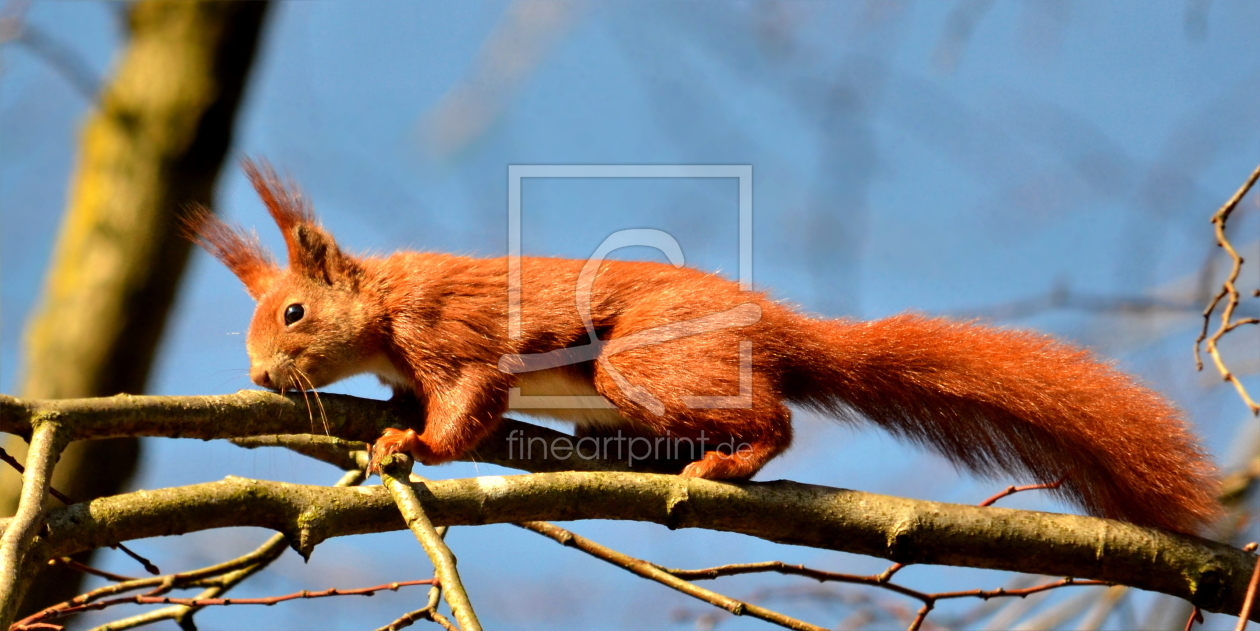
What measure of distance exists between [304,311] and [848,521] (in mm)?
2061

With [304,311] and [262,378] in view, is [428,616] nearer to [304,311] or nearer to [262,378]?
[262,378]

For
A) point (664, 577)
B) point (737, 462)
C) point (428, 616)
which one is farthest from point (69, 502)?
point (737, 462)

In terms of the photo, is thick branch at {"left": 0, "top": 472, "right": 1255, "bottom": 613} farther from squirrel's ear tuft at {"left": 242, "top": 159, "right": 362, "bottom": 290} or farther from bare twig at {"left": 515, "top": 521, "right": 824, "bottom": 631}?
squirrel's ear tuft at {"left": 242, "top": 159, "right": 362, "bottom": 290}

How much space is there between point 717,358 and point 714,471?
49 centimetres

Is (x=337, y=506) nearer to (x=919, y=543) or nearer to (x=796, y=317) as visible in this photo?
(x=919, y=543)

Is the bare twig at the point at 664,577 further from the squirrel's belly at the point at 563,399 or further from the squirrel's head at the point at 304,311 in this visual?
the squirrel's head at the point at 304,311

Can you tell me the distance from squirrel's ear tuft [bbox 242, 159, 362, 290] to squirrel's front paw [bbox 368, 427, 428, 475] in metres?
0.84

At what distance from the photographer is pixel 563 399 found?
3.74m

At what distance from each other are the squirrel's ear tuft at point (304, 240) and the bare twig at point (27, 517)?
1551mm

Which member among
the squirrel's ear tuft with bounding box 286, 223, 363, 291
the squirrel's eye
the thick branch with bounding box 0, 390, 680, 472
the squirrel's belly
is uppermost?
the squirrel's ear tuft with bounding box 286, 223, 363, 291

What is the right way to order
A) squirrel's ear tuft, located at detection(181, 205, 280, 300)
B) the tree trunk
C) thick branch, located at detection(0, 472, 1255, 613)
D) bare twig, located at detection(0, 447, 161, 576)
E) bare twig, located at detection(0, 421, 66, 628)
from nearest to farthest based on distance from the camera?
bare twig, located at detection(0, 421, 66, 628), bare twig, located at detection(0, 447, 161, 576), thick branch, located at detection(0, 472, 1255, 613), squirrel's ear tuft, located at detection(181, 205, 280, 300), the tree trunk

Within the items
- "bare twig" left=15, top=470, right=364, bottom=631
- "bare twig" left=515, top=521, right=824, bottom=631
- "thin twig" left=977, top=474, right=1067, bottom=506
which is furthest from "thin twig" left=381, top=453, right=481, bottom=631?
"thin twig" left=977, top=474, right=1067, bottom=506

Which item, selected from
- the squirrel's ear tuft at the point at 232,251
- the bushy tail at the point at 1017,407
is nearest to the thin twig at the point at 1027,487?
the bushy tail at the point at 1017,407

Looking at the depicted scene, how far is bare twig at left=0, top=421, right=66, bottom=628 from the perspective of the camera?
6.22 feet
